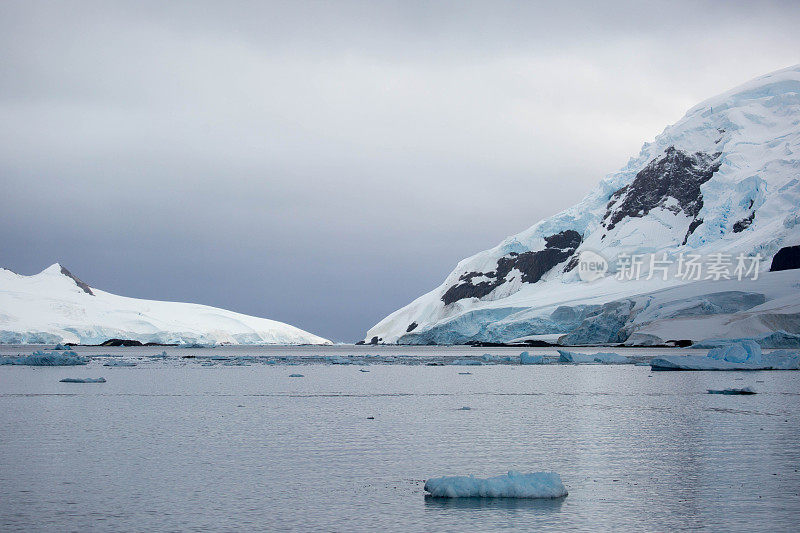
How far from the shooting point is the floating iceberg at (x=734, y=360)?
115ft

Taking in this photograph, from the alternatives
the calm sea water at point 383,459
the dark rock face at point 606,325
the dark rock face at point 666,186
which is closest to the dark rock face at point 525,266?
the dark rock face at point 666,186

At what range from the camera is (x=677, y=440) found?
44.3ft

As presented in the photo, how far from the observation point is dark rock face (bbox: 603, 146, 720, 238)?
11806 cm

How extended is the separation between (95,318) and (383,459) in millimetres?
110474

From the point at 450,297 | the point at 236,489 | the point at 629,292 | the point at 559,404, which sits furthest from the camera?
the point at 450,297

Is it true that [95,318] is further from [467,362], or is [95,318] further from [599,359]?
[599,359]

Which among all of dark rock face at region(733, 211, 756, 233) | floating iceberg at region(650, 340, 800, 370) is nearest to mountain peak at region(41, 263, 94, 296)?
dark rock face at region(733, 211, 756, 233)

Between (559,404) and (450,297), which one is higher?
(450,297)

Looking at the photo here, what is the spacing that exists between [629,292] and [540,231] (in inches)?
1069

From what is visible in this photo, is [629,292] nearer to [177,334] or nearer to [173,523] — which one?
[177,334]

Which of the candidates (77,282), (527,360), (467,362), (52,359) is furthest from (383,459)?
(77,282)

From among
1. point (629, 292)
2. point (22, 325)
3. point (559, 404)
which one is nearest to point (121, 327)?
point (22, 325)

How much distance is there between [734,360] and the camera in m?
36.1

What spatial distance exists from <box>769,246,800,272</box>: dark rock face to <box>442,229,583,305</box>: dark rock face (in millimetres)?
55789
